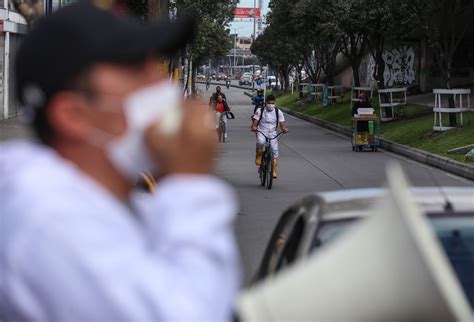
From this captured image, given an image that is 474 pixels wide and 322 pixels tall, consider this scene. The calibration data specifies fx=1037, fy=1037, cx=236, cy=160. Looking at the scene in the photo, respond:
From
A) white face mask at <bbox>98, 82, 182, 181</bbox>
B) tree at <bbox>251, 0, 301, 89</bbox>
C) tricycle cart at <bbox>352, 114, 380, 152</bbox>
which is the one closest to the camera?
white face mask at <bbox>98, 82, 182, 181</bbox>

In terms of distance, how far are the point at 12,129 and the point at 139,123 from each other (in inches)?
1280

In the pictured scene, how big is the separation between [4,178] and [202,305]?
1.50ft

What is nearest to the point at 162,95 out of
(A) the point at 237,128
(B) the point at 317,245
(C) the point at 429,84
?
(B) the point at 317,245

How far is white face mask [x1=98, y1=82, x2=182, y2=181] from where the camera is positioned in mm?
1956

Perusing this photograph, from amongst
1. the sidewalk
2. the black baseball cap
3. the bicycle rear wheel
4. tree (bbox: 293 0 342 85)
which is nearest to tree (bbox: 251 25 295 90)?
tree (bbox: 293 0 342 85)

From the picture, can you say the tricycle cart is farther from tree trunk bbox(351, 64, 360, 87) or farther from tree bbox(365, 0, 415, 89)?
tree trunk bbox(351, 64, 360, 87)

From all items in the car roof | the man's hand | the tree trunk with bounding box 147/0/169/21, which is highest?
the tree trunk with bounding box 147/0/169/21

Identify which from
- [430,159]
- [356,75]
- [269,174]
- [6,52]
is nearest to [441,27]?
[430,159]

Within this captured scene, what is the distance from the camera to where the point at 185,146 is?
1987 millimetres

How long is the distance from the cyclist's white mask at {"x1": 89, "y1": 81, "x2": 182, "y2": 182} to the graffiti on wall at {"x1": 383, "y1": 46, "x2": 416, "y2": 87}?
4701 cm

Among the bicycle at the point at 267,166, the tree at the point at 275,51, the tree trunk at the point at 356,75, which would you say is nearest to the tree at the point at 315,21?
the tree trunk at the point at 356,75

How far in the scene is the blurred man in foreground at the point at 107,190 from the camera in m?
1.84

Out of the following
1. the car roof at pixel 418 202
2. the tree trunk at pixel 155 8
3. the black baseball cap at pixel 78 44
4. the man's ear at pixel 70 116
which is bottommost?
the car roof at pixel 418 202

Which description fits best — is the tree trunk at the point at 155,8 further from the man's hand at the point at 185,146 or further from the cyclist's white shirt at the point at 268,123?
the man's hand at the point at 185,146
